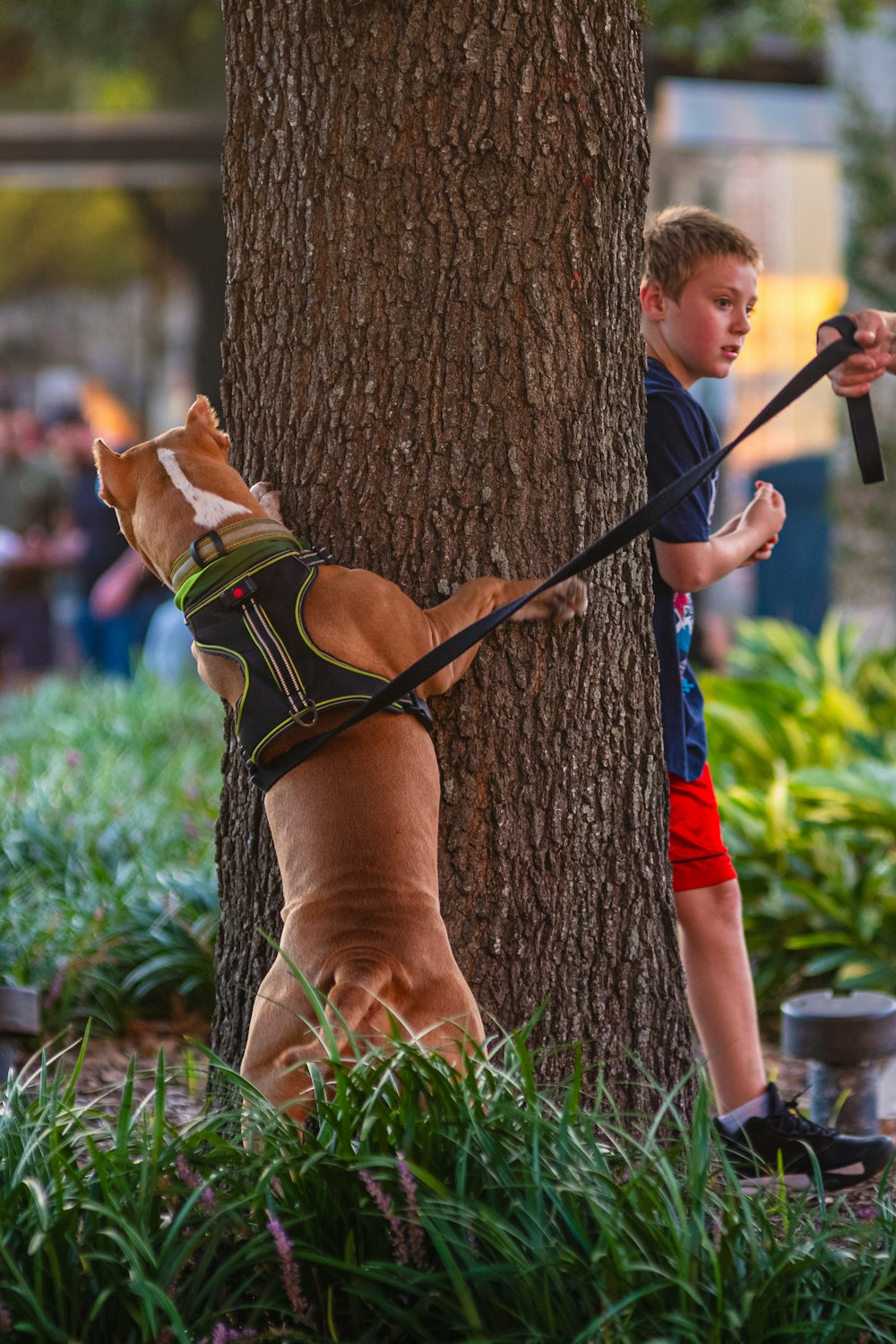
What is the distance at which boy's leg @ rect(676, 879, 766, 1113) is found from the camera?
12.2ft

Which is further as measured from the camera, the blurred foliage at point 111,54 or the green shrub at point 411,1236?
the blurred foliage at point 111,54

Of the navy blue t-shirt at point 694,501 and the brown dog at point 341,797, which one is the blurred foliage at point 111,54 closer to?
the navy blue t-shirt at point 694,501

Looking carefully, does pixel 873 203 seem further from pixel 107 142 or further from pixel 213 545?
pixel 213 545

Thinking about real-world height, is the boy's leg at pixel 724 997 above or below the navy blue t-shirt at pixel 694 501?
below

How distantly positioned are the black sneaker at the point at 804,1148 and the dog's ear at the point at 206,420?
6.15 ft

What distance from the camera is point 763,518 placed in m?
3.67

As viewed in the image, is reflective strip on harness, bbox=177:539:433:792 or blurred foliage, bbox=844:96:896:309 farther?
blurred foliage, bbox=844:96:896:309

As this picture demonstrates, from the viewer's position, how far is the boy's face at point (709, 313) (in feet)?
11.8

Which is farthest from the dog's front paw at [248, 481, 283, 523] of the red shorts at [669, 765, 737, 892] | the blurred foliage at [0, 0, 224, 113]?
the blurred foliage at [0, 0, 224, 113]

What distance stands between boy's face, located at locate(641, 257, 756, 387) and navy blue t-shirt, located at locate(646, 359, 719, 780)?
0.26ft

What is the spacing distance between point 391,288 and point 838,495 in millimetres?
9103

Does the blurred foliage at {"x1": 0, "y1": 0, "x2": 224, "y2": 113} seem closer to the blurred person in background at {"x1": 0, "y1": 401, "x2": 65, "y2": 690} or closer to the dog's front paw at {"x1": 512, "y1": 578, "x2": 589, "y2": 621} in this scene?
the blurred person in background at {"x1": 0, "y1": 401, "x2": 65, "y2": 690}

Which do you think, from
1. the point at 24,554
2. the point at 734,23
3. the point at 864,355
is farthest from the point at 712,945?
the point at 24,554

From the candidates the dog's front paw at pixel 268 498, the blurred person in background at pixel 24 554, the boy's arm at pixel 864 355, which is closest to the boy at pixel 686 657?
the boy's arm at pixel 864 355
